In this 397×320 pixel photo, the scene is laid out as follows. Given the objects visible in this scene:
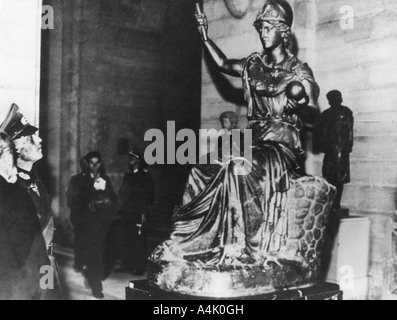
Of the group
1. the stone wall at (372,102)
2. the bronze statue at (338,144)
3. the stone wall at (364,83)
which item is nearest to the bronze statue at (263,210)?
the bronze statue at (338,144)

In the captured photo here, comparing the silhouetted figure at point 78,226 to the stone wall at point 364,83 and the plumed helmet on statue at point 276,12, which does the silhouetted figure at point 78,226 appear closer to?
the stone wall at point 364,83

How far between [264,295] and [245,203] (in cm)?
77

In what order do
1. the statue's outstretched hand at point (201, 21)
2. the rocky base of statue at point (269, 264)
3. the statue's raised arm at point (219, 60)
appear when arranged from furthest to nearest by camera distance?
the statue's raised arm at point (219, 60) → the statue's outstretched hand at point (201, 21) → the rocky base of statue at point (269, 264)

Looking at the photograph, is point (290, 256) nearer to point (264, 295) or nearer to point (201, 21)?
point (264, 295)

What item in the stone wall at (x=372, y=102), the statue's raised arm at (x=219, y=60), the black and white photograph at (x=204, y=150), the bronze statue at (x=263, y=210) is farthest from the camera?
the stone wall at (x=372, y=102)

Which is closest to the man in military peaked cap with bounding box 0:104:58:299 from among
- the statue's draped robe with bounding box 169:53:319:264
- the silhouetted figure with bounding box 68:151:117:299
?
the statue's draped robe with bounding box 169:53:319:264

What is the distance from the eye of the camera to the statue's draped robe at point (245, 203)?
18.2 ft

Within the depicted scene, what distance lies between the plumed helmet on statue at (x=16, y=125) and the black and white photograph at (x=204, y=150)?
0.01 meters

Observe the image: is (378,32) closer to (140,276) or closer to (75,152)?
(140,276)

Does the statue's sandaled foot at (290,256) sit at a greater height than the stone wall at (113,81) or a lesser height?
lesser

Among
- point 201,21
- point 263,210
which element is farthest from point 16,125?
point 201,21

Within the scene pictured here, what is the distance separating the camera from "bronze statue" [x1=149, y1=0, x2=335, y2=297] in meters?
5.38

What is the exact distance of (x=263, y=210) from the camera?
5.68 metres

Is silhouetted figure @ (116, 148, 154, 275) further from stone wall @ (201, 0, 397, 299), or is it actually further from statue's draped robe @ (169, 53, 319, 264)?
statue's draped robe @ (169, 53, 319, 264)
